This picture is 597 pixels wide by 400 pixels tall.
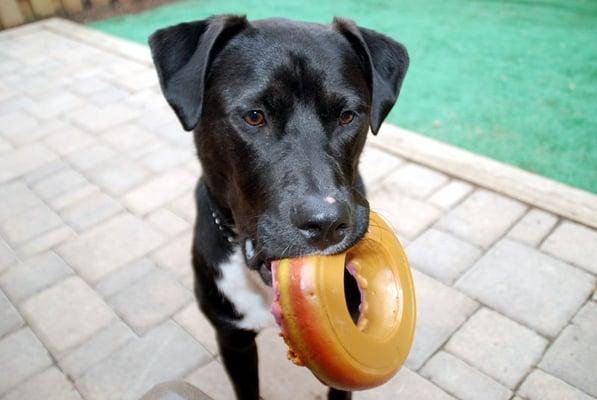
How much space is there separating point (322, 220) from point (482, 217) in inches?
94.0

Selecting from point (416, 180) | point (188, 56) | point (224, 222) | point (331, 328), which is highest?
point (188, 56)

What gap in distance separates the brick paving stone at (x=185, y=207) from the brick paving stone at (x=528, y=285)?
1.96m

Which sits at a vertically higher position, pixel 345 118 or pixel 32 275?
pixel 345 118

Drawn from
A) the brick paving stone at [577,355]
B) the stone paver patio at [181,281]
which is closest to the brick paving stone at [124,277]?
the stone paver patio at [181,281]

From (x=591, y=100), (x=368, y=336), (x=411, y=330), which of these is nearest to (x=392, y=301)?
(x=411, y=330)

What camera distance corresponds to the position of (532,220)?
366 centimetres

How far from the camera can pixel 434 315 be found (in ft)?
10.0

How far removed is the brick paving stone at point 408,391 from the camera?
8.71 ft

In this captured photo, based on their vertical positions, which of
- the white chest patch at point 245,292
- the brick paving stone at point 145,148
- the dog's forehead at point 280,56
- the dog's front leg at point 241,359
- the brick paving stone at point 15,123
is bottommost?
the brick paving stone at point 15,123

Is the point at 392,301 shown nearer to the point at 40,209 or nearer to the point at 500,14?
the point at 40,209

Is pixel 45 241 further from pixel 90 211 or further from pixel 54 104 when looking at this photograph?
pixel 54 104

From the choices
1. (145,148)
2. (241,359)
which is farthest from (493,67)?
(241,359)

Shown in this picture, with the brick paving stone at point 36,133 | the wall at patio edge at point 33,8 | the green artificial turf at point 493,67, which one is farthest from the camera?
the wall at patio edge at point 33,8

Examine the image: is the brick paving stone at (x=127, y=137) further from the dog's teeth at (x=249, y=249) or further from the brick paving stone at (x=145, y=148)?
the dog's teeth at (x=249, y=249)
